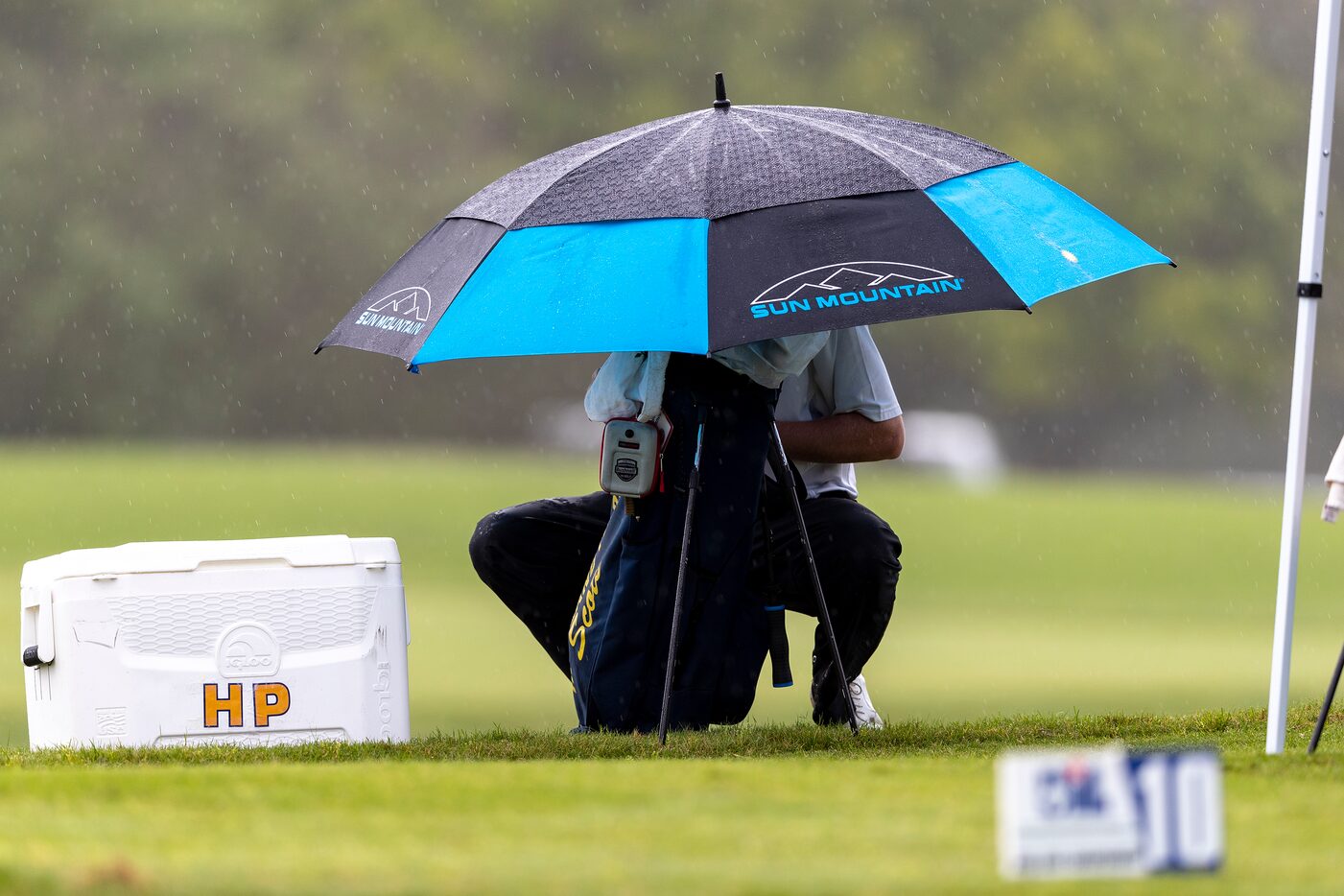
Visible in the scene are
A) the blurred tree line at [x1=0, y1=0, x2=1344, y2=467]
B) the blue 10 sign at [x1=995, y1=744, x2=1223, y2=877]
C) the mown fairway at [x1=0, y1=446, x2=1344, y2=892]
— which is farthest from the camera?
the blurred tree line at [x1=0, y1=0, x2=1344, y2=467]

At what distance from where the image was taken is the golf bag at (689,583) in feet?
15.6

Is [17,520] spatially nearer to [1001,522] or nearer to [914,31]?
[1001,522]

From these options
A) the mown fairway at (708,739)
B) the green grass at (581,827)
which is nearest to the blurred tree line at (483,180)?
the mown fairway at (708,739)

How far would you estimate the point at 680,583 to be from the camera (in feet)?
15.0

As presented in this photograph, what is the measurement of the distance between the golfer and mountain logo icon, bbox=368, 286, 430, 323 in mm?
640

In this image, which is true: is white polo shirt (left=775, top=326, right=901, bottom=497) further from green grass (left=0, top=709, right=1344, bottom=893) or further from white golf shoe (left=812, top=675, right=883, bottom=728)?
green grass (left=0, top=709, right=1344, bottom=893)

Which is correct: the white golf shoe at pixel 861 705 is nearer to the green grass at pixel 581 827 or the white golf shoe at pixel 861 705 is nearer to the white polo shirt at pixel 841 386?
the white polo shirt at pixel 841 386

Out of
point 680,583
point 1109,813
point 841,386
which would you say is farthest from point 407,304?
point 1109,813

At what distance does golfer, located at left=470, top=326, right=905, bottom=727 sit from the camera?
5039 millimetres

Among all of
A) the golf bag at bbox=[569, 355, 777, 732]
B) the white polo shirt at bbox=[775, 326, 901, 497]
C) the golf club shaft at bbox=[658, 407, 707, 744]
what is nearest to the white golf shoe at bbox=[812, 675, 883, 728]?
the golf bag at bbox=[569, 355, 777, 732]

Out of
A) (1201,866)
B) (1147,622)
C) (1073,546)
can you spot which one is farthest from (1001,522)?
(1201,866)

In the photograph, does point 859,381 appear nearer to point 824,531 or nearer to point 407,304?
point 824,531

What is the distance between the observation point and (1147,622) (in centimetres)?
1320

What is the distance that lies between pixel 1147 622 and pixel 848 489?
27.7ft
